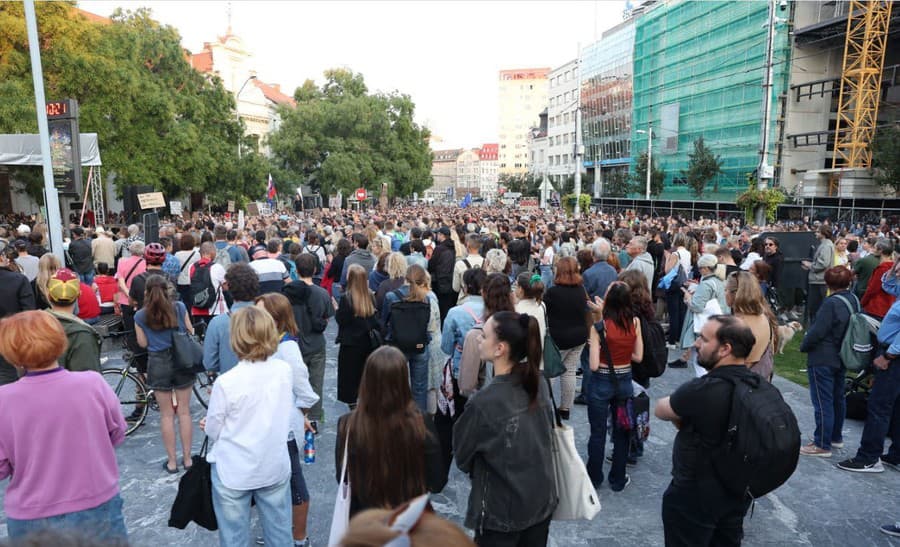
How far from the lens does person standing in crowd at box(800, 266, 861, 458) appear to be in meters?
5.51

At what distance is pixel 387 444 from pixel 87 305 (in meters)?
6.21

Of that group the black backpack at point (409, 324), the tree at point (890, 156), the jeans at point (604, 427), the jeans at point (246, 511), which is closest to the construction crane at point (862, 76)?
the tree at point (890, 156)

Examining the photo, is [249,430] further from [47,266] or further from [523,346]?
[47,266]

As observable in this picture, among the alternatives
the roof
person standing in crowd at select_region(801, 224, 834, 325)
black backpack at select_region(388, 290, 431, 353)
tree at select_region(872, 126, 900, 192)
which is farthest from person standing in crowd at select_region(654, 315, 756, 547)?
the roof

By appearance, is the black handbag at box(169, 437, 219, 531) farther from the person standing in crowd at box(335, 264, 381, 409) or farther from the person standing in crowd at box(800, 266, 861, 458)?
the person standing in crowd at box(800, 266, 861, 458)

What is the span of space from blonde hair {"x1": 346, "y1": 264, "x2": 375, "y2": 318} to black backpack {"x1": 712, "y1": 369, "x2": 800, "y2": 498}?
3.46 metres

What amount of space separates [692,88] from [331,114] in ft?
89.9

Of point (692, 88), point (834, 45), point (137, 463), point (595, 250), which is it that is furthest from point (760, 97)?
point (137, 463)

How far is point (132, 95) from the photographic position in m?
23.4

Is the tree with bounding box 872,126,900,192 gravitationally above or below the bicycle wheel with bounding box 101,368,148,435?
above

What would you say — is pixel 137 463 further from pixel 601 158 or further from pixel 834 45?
pixel 601 158

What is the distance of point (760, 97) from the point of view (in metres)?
36.3

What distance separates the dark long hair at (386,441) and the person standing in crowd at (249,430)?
2.26 feet

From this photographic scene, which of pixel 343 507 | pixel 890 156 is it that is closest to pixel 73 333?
pixel 343 507
